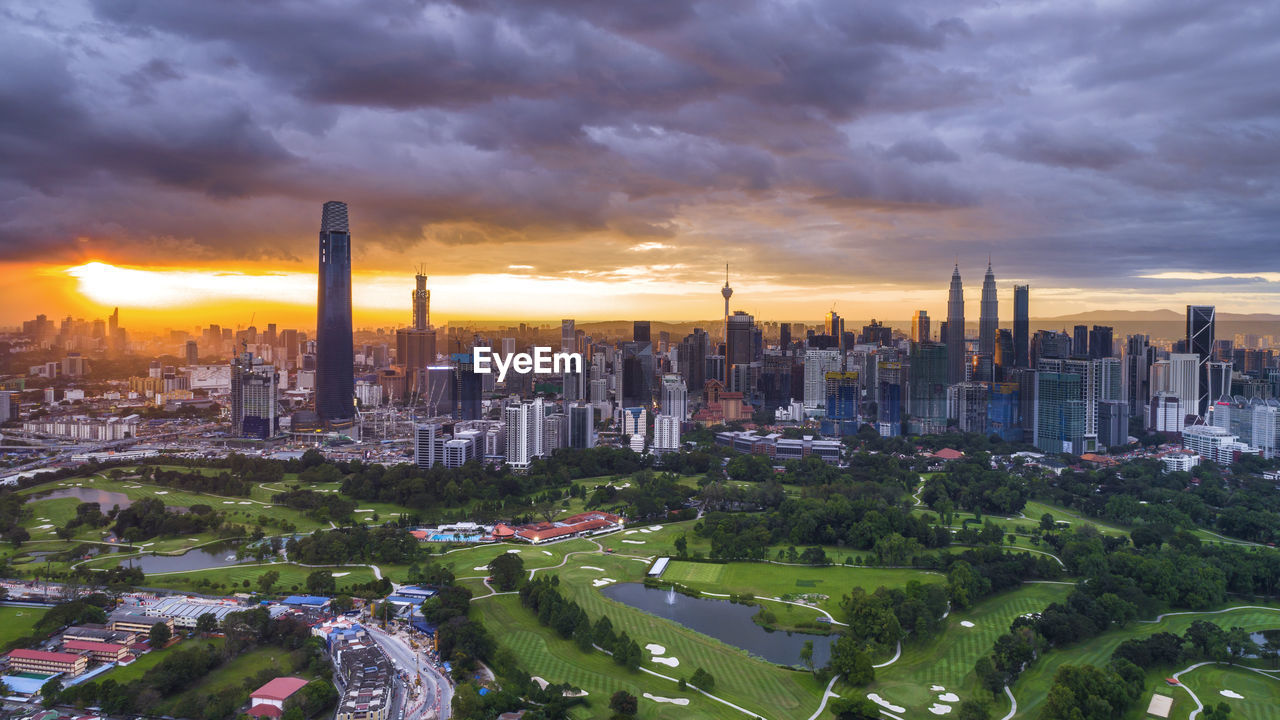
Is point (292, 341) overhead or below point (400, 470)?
overhead

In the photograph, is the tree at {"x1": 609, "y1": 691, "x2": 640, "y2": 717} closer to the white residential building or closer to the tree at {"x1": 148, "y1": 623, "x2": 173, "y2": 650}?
the tree at {"x1": 148, "y1": 623, "x2": 173, "y2": 650}

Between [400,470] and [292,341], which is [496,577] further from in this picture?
[292,341]

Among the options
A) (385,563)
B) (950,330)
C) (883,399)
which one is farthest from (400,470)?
(950,330)

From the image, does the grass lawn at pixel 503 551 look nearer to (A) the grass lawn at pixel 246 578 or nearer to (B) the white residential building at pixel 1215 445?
(A) the grass lawn at pixel 246 578

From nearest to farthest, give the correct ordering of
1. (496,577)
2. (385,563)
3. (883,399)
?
(496,577)
(385,563)
(883,399)
